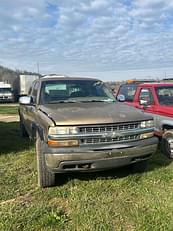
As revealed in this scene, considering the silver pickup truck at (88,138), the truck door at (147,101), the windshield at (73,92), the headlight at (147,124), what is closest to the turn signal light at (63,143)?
the silver pickup truck at (88,138)

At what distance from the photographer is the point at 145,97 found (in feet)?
23.7

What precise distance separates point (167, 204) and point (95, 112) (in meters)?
1.66

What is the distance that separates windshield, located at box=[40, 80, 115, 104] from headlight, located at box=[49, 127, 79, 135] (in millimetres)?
1328

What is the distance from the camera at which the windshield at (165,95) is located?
676 centimetres

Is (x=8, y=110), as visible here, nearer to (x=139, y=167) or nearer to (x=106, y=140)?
(x=139, y=167)

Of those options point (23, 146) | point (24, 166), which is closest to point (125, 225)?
point (24, 166)

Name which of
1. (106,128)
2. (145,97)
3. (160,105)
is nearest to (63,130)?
(106,128)

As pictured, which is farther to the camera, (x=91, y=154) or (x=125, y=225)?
(x=91, y=154)

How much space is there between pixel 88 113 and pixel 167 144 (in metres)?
2.57

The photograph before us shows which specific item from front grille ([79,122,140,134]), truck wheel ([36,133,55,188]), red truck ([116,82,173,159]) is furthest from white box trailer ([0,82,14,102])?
front grille ([79,122,140,134])

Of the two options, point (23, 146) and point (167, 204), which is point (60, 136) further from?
point (23, 146)

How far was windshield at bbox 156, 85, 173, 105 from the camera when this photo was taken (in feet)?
22.2

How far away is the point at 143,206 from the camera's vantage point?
3734 millimetres

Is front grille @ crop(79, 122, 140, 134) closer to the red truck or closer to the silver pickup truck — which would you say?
the silver pickup truck
